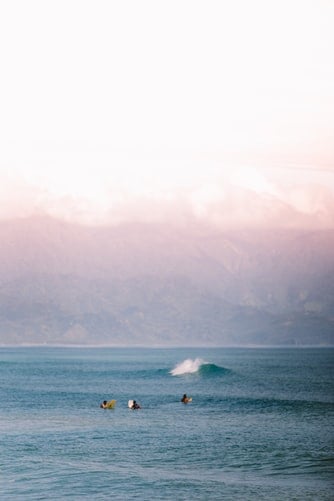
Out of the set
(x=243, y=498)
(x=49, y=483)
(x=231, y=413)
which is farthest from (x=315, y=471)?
(x=231, y=413)

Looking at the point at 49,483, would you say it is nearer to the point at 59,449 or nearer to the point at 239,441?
the point at 59,449

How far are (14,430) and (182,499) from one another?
3530cm

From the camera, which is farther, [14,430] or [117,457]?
[14,430]

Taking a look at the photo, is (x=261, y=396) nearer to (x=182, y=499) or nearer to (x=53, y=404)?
(x=53, y=404)

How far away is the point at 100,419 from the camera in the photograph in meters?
99.2

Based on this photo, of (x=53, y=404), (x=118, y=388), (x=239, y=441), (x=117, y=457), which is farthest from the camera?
(x=118, y=388)

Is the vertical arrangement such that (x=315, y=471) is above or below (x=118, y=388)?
below

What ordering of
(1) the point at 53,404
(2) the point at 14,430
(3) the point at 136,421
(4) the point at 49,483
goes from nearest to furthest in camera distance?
(4) the point at 49,483, (2) the point at 14,430, (3) the point at 136,421, (1) the point at 53,404

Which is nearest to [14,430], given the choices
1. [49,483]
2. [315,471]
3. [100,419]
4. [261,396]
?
[100,419]

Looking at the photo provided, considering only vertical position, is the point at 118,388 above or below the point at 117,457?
above

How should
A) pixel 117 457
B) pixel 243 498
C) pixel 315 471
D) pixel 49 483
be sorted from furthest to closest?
pixel 117 457 → pixel 315 471 → pixel 49 483 → pixel 243 498

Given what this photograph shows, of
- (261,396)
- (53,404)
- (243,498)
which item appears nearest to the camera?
(243,498)

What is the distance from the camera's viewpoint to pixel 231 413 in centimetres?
10775

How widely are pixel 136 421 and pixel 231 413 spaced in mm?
15324
